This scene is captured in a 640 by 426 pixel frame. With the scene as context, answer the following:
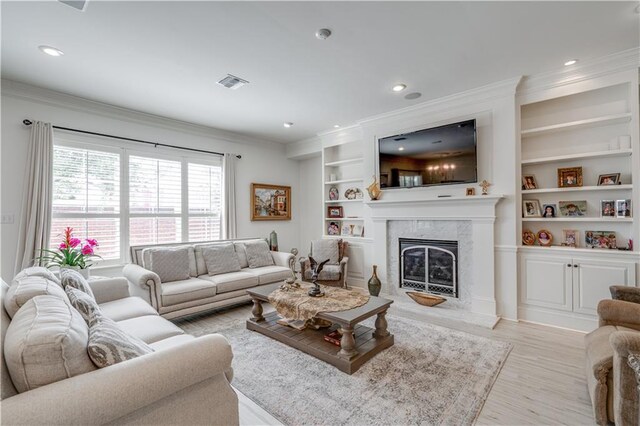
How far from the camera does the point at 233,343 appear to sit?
9.44 ft

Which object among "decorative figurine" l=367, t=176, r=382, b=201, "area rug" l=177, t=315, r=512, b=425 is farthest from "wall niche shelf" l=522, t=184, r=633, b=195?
"decorative figurine" l=367, t=176, r=382, b=201

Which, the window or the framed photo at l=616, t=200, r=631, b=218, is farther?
the window

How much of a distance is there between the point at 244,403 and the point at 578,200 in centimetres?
396

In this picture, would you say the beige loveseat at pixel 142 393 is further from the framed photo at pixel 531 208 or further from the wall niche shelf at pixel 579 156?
the wall niche shelf at pixel 579 156

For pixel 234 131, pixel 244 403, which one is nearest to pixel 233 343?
pixel 244 403

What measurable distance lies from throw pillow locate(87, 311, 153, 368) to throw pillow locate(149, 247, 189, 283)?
226cm

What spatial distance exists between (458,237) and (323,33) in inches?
114

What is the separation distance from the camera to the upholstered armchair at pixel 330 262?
446 cm

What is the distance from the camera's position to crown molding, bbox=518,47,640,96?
2.85m

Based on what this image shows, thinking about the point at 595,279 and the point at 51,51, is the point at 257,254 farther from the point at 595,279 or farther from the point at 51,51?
the point at 595,279

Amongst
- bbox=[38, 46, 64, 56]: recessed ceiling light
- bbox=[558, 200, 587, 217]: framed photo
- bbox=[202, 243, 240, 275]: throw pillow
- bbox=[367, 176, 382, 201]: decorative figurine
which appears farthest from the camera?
bbox=[367, 176, 382, 201]: decorative figurine

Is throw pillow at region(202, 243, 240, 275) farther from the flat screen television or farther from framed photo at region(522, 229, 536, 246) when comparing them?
framed photo at region(522, 229, 536, 246)

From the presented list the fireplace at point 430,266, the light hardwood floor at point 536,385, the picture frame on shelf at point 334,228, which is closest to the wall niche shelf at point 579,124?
the fireplace at point 430,266

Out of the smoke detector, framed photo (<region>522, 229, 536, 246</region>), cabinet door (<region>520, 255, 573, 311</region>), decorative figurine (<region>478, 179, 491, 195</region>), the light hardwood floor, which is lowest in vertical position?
the light hardwood floor
